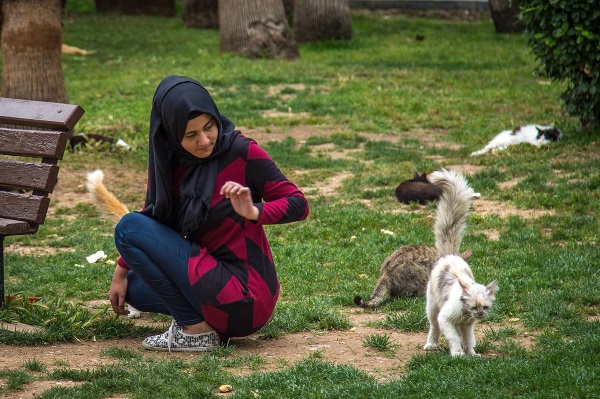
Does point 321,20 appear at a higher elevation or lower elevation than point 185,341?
higher

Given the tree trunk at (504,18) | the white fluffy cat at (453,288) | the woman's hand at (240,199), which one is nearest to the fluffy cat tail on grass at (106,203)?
the woman's hand at (240,199)

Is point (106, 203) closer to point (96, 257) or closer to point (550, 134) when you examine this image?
point (96, 257)

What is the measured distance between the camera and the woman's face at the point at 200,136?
479 cm

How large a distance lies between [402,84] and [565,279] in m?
9.01

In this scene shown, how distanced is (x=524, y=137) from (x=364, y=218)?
10.5 feet

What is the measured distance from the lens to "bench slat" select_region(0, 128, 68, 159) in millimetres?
5570

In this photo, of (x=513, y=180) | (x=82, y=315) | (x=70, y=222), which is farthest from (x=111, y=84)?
(x=82, y=315)

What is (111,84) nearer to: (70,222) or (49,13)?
(49,13)

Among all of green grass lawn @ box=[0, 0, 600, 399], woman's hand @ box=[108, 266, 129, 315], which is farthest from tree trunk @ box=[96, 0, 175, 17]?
woman's hand @ box=[108, 266, 129, 315]

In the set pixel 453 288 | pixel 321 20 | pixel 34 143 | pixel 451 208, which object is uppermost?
pixel 34 143

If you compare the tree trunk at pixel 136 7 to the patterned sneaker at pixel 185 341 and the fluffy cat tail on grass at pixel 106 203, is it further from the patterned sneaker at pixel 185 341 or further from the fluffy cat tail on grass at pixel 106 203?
the patterned sneaker at pixel 185 341

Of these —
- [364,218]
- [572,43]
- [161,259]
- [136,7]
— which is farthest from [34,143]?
[136,7]

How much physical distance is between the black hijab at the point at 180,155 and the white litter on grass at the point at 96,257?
2602 mm

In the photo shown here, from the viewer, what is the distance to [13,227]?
5.38 metres
